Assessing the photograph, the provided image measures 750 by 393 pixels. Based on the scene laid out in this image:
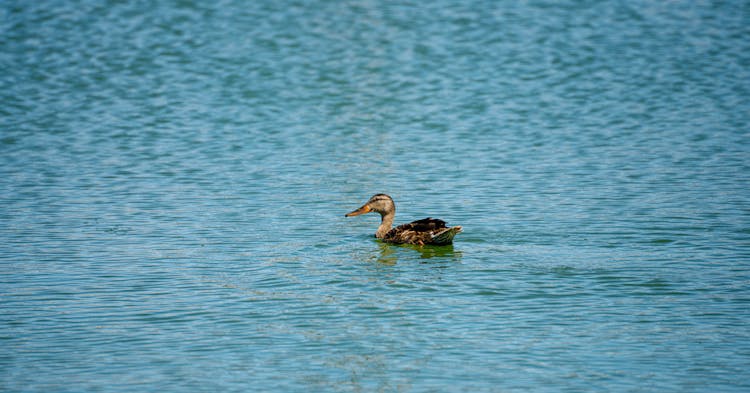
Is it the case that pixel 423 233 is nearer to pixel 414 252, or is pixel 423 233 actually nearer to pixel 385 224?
pixel 414 252

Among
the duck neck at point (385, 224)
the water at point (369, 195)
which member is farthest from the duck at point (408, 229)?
the water at point (369, 195)

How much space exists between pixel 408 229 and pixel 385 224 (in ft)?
2.75

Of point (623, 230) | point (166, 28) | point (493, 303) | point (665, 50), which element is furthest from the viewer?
point (166, 28)

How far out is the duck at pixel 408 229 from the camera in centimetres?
1606

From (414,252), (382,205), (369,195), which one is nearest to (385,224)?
(382,205)

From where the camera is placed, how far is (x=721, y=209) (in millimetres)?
18172

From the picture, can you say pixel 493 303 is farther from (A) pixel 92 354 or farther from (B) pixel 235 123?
(B) pixel 235 123

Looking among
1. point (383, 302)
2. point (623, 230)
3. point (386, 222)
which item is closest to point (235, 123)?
point (386, 222)

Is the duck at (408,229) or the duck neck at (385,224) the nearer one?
the duck at (408,229)

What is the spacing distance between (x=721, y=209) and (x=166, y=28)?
24533 millimetres

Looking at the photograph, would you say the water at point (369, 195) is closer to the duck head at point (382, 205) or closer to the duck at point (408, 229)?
the duck at point (408, 229)

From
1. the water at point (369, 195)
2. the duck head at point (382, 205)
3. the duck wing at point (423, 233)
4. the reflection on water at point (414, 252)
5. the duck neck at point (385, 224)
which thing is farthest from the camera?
the duck head at point (382, 205)

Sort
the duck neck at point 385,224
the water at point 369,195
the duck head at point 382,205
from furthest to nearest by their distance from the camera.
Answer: the duck head at point 382,205 < the duck neck at point 385,224 < the water at point 369,195

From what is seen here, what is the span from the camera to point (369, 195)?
66.0 ft
